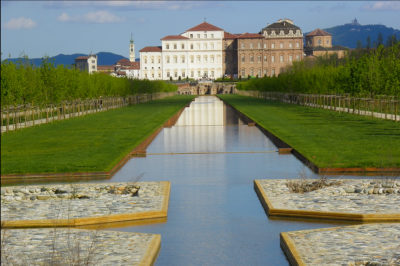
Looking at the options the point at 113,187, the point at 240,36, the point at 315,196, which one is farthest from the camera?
the point at 240,36

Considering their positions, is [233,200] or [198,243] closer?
[198,243]

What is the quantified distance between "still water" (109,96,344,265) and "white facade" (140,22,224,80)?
15873cm

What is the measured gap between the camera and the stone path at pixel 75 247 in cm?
811

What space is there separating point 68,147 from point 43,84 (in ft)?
60.4

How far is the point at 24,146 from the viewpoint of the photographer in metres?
22.5

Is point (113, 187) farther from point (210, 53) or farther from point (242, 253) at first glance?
point (210, 53)

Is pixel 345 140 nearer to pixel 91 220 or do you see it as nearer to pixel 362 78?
pixel 91 220

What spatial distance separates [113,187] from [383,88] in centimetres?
2764

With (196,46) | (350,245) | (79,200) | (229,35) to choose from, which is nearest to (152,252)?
(350,245)

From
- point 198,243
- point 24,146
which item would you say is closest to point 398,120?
point 24,146

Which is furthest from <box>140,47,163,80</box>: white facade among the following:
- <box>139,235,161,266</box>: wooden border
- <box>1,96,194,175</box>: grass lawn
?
<box>139,235,161,266</box>: wooden border

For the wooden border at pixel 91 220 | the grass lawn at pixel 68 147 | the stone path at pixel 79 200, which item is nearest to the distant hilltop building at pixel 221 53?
the grass lawn at pixel 68 147

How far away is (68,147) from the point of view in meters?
22.1

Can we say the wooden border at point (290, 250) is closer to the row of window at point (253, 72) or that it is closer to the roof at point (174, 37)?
the row of window at point (253, 72)
